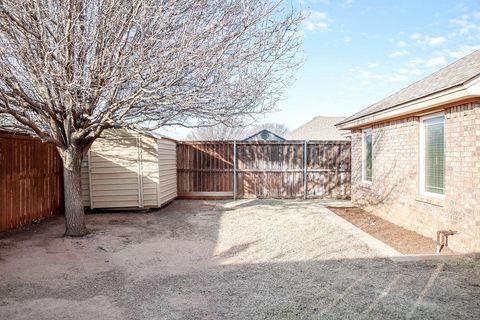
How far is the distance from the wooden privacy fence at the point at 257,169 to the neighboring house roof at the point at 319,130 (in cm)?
905

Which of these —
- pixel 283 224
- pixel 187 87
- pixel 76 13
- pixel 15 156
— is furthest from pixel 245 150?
pixel 76 13

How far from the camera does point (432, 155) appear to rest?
5758mm

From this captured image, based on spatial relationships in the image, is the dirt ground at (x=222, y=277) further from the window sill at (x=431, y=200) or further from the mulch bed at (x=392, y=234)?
the window sill at (x=431, y=200)

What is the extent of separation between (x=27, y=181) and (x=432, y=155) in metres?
8.14

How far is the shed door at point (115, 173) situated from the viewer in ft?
28.2

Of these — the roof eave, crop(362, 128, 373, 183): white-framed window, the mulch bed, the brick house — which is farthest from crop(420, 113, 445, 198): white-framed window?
crop(362, 128, 373, 183): white-framed window

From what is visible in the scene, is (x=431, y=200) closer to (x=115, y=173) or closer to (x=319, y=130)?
(x=115, y=173)

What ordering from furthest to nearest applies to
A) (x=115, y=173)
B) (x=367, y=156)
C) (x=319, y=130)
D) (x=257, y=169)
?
(x=319, y=130) → (x=257, y=169) → (x=367, y=156) → (x=115, y=173)

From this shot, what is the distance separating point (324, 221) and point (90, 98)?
531 centimetres

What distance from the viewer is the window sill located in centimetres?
532

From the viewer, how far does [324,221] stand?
722 centimetres

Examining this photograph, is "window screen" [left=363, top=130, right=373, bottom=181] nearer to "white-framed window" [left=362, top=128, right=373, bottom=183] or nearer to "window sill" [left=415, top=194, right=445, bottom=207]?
"white-framed window" [left=362, top=128, right=373, bottom=183]

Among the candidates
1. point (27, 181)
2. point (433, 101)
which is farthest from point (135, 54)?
point (433, 101)

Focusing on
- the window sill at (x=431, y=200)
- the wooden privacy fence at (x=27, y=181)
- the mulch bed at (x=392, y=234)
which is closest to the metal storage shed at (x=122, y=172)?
the wooden privacy fence at (x=27, y=181)
